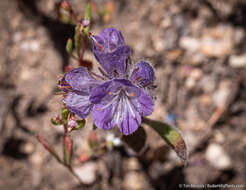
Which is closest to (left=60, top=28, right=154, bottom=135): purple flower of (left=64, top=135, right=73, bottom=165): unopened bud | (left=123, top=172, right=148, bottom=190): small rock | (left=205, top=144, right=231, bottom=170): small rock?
(left=64, top=135, right=73, bottom=165): unopened bud

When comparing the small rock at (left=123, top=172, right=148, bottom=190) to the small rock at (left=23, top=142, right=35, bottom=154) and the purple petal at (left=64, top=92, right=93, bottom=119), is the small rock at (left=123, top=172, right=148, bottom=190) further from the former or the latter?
the purple petal at (left=64, top=92, right=93, bottom=119)

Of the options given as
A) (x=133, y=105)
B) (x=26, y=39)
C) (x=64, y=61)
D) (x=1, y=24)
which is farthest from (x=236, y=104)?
(x=1, y=24)

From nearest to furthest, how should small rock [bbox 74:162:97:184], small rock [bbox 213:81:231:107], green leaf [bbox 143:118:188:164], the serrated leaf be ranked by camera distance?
green leaf [bbox 143:118:188:164], the serrated leaf, small rock [bbox 74:162:97:184], small rock [bbox 213:81:231:107]

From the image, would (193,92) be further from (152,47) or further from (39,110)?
(39,110)

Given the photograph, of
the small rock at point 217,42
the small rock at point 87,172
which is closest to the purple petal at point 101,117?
the small rock at point 87,172

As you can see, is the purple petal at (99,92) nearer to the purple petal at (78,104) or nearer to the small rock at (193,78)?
the purple petal at (78,104)

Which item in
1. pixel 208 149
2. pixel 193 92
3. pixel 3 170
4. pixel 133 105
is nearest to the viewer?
pixel 133 105

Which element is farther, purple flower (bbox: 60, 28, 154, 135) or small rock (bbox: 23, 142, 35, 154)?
small rock (bbox: 23, 142, 35, 154)
